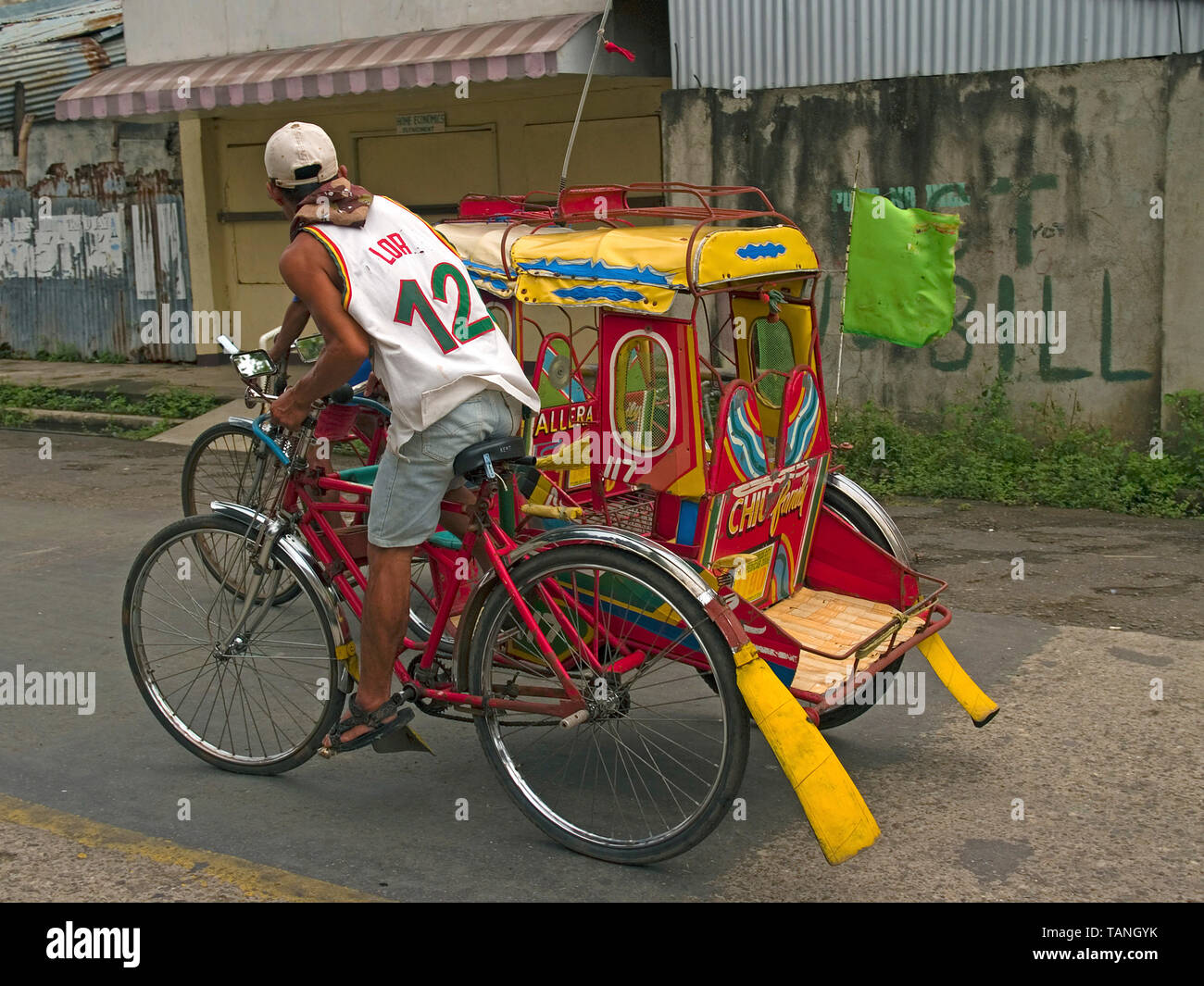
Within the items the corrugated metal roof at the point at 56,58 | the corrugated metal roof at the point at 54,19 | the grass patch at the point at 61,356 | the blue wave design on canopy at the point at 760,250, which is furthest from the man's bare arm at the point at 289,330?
the corrugated metal roof at the point at 54,19

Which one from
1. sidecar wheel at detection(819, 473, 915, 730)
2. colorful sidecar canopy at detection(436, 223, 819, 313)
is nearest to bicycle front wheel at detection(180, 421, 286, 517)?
colorful sidecar canopy at detection(436, 223, 819, 313)

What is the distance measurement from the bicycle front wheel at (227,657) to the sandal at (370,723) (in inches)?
→ 5.0

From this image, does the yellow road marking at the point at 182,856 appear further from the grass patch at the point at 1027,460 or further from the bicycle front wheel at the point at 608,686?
the grass patch at the point at 1027,460

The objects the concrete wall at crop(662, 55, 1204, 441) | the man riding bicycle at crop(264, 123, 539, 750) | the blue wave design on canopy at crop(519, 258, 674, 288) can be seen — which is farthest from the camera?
the concrete wall at crop(662, 55, 1204, 441)

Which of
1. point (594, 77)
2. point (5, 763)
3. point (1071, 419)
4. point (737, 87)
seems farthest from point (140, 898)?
point (594, 77)

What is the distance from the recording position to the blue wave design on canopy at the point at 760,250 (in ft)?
13.4

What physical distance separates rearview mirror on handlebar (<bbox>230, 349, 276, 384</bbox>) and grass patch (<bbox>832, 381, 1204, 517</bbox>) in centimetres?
477

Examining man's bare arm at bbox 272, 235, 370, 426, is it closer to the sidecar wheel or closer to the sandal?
the sandal

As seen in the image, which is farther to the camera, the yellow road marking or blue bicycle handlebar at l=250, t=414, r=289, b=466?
blue bicycle handlebar at l=250, t=414, r=289, b=466

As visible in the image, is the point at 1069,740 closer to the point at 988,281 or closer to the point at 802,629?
the point at 802,629

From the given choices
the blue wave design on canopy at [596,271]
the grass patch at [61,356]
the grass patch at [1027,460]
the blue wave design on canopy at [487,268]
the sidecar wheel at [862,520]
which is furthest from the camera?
Answer: the grass patch at [61,356]

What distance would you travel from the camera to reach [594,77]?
34.9ft

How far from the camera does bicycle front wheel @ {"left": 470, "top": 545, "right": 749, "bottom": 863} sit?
11.8ft

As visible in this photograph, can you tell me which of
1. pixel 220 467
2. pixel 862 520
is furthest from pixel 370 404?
pixel 862 520
